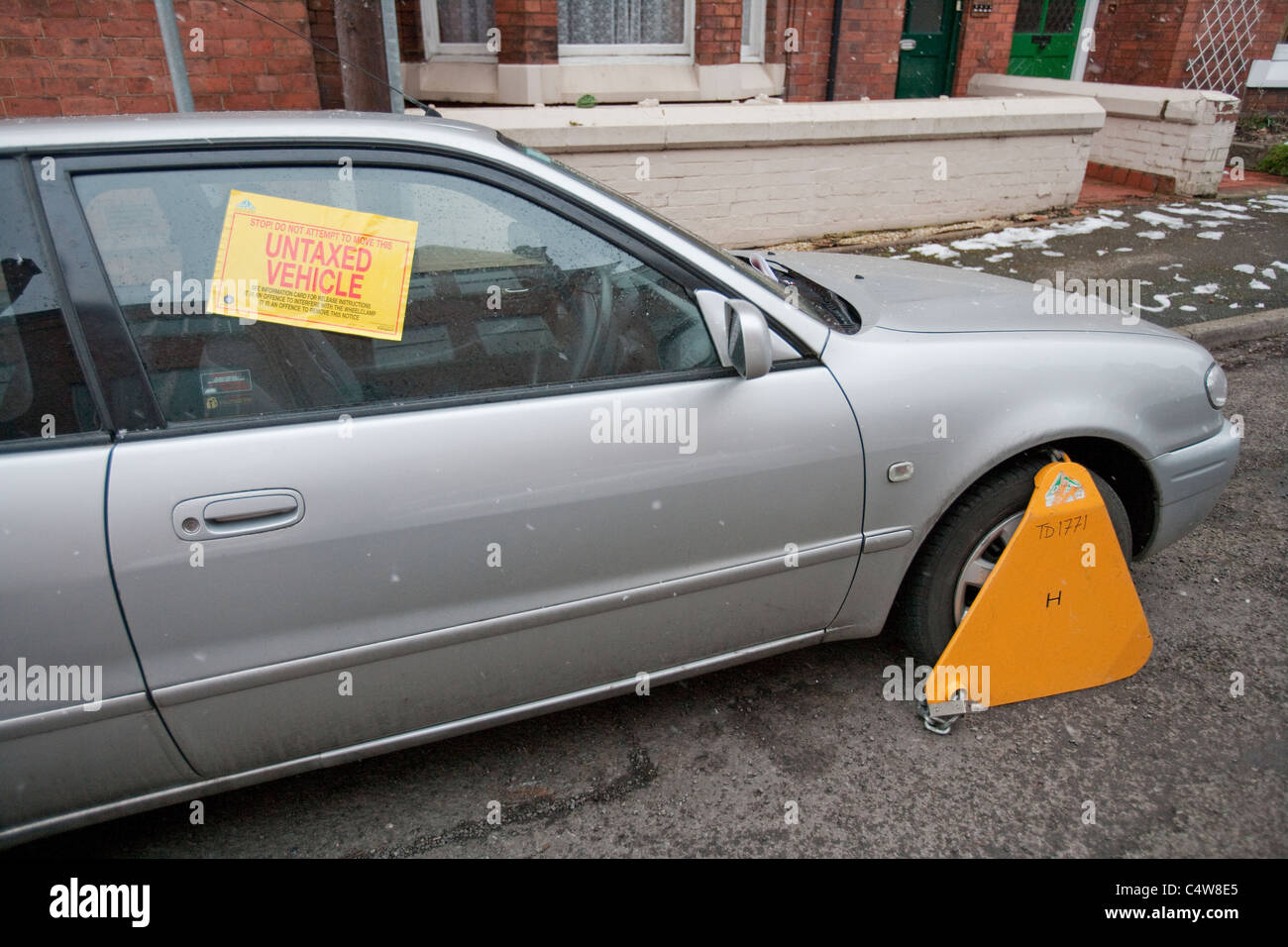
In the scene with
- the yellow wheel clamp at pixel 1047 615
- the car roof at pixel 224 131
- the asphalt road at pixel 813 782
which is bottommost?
the asphalt road at pixel 813 782

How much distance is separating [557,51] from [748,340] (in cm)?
613

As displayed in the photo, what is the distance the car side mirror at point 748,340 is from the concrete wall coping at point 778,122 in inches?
158

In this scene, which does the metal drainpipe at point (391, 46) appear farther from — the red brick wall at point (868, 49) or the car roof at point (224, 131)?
the red brick wall at point (868, 49)

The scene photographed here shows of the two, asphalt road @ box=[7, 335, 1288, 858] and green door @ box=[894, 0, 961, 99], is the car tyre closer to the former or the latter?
asphalt road @ box=[7, 335, 1288, 858]

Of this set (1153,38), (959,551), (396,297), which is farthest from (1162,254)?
(396,297)

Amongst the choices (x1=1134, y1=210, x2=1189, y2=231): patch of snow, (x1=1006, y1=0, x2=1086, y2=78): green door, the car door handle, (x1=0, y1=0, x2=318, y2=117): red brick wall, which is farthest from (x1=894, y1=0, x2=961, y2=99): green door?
the car door handle

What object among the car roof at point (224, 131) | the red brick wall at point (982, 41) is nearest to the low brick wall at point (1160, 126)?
the red brick wall at point (982, 41)

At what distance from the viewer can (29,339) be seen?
186cm

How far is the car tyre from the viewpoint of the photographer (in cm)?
259

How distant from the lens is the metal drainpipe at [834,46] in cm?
827
